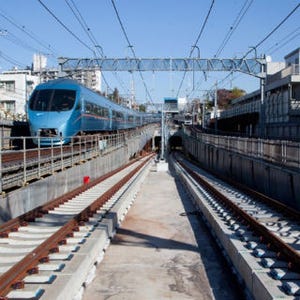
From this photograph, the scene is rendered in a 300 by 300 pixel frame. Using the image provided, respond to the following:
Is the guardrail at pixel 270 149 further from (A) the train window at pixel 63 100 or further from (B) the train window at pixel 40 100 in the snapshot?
(B) the train window at pixel 40 100

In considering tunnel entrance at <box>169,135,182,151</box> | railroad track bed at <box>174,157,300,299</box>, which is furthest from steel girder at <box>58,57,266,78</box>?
tunnel entrance at <box>169,135,182,151</box>

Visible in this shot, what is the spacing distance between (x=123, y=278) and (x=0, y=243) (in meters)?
2.45

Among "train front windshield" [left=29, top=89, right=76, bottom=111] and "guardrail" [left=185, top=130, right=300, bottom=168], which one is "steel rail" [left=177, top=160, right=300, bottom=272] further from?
"train front windshield" [left=29, top=89, right=76, bottom=111]

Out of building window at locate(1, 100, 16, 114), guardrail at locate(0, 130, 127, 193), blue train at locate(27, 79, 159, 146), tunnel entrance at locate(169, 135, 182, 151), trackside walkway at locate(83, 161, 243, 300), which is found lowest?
tunnel entrance at locate(169, 135, 182, 151)

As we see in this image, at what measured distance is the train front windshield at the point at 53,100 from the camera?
89.7 feet

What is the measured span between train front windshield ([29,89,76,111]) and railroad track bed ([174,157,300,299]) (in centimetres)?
1335

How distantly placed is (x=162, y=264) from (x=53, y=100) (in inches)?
770

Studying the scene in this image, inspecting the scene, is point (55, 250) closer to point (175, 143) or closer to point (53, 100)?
point (53, 100)

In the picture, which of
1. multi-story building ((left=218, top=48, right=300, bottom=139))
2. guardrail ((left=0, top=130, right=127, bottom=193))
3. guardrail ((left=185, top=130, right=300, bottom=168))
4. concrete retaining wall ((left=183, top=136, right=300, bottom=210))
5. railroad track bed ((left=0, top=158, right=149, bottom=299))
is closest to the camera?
railroad track bed ((left=0, top=158, right=149, bottom=299))

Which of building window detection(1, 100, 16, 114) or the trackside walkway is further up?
building window detection(1, 100, 16, 114)

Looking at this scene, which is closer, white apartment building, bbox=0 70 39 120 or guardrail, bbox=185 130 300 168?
guardrail, bbox=185 130 300 168

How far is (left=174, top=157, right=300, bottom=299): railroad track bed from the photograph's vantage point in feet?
22.4

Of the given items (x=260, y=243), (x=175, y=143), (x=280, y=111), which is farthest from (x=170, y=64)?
(x=175, y=143)

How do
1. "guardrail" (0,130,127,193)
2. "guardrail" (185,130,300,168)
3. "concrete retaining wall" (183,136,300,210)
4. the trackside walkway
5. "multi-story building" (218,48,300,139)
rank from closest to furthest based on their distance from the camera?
the trackside walkway < "guardrail" (0,130,127,193) < "concrete retaining wall" (183,136,300,210) < "guardrail" (185,130,300,168) < "multi-story building" (218,48,300,139)
